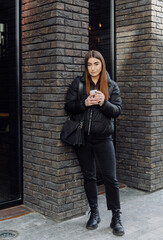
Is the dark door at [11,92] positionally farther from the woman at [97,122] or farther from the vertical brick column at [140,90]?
the vertical brick column at [140,90]

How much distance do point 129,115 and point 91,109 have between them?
79.3 inches

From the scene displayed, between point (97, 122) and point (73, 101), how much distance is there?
400 mm

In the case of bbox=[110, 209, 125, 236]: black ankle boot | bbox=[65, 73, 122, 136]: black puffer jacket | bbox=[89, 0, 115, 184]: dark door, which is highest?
bbox=[89, 0, 115, 184]: dark door

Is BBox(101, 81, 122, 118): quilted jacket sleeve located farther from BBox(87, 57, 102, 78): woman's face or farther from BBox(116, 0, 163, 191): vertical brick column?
BBox(116, 0, 163, 191): vertical brick column

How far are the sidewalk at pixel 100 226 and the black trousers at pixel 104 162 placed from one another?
1.15 feet

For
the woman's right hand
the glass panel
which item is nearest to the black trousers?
the woman's right hand

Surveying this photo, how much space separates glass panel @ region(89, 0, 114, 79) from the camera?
226 inches

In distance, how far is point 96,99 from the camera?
3.94 m

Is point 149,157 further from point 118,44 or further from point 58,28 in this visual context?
point 58,28

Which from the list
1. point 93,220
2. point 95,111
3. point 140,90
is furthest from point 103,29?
point 93,220

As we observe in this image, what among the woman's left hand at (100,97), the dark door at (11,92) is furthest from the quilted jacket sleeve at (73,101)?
the dark door at (11,92)

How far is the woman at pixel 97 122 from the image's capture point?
4074 millimetres

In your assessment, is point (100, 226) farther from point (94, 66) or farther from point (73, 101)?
point (94, 66)

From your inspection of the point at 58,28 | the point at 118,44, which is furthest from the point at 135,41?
the point at 58,28
